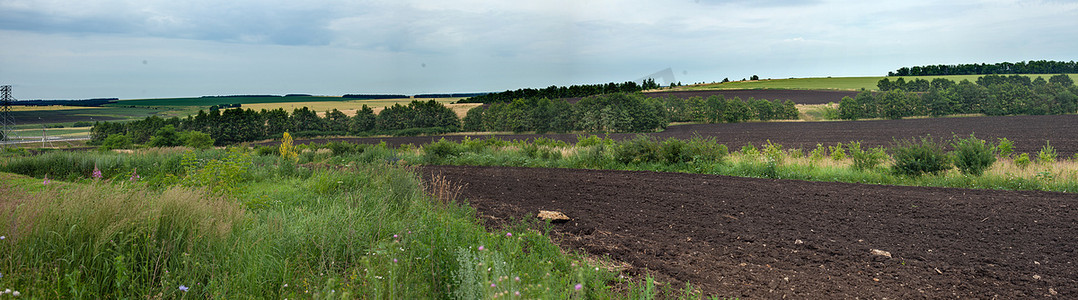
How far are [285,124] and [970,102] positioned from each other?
→ 57192 millimetres

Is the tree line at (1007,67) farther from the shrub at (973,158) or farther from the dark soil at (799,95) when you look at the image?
the shrub at (973,158)

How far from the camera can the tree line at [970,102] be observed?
44.5 metres

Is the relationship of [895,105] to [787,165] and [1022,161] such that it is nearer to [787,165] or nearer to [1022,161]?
[1022,161]

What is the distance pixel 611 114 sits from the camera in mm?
40969

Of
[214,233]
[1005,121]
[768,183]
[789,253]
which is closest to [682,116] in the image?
[1005,121]

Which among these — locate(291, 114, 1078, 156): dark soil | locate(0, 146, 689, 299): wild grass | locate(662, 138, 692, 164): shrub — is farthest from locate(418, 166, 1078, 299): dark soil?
locate(291, 114, 1078, 156): dark soil

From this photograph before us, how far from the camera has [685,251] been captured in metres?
5.83

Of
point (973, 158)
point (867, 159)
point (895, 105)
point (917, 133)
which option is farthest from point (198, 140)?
point (895, 105)

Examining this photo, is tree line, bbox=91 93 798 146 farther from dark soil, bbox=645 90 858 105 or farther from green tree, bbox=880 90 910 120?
dark soil, bbox=645 90 858 105

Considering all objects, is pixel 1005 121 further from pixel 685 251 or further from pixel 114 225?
pixel 114 225

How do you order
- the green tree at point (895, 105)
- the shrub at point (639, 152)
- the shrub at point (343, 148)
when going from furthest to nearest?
the green tree at point (895, 105) → the shrub at point (343, 148) → the shrub at point (639, 152)

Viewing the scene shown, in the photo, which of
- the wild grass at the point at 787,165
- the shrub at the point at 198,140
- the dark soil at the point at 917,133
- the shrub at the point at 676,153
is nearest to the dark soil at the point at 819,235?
the wild grass at the point at 787,165

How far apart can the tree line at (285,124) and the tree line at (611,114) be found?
3.53 metres

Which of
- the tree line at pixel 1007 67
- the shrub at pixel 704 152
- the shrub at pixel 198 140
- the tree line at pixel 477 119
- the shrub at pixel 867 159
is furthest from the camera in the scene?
the tree line at pixel 1007 67
